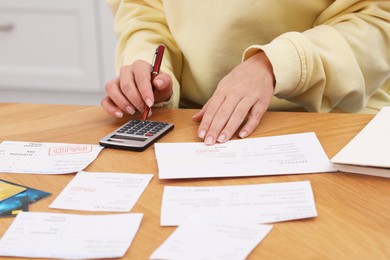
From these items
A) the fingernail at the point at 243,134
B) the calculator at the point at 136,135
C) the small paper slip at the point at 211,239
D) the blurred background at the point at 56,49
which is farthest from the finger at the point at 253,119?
the blurred background at the point at 56,49

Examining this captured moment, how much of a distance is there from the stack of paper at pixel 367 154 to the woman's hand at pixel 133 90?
326mm

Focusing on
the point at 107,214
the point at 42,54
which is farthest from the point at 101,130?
the point at 42,54

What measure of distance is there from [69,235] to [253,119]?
0.38 metres

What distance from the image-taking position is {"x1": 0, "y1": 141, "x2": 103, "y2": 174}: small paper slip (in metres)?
0.71

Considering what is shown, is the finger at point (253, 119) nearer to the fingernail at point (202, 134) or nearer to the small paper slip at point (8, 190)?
the fingernail at point (202, 134)

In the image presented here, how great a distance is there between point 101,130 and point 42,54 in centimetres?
149

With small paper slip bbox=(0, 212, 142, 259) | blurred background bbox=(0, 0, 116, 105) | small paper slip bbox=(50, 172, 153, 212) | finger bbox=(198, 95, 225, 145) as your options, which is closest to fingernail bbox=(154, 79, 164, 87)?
finger bbox=(198, 95, 225, 145)

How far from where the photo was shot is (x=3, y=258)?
51 centimetres

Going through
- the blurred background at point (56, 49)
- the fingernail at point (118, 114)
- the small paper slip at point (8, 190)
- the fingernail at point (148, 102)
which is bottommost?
the blurred background at point (56, 49)

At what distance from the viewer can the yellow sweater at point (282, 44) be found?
3.05 feet

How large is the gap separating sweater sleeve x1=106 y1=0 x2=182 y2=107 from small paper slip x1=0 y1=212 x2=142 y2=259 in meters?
0.58

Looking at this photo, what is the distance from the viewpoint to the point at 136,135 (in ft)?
2.67

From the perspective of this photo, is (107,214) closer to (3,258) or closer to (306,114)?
(3,258)

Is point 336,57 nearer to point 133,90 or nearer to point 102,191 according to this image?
point 133,90
